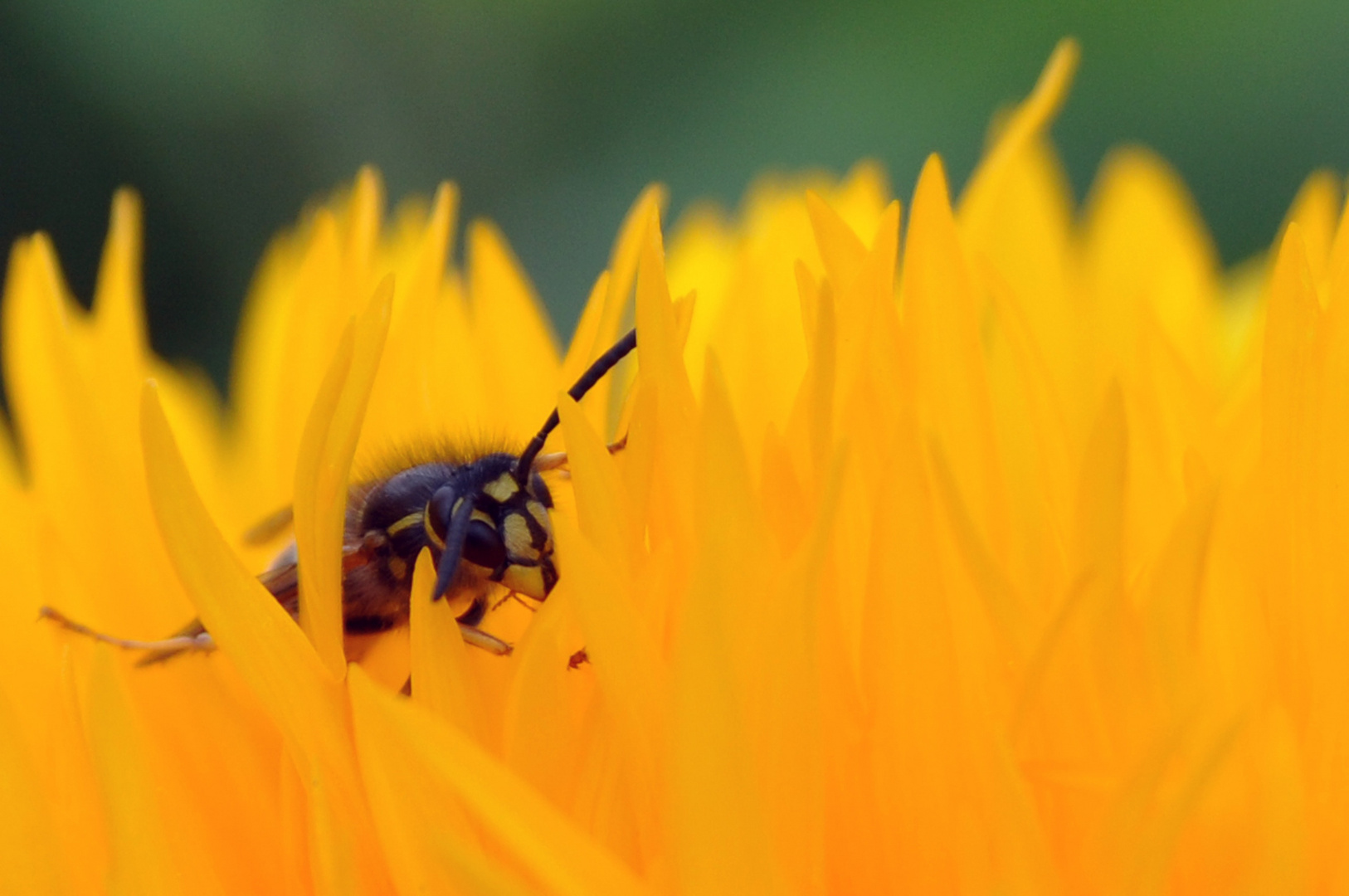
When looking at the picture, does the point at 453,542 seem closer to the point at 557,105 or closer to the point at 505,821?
the point at 505,821

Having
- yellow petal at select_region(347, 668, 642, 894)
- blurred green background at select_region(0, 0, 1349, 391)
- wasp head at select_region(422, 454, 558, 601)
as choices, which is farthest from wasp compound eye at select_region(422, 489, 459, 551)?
blurred green background at select_region(0, 0, 1349, 391)

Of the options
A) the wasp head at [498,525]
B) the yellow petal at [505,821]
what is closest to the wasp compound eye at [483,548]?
the wasp head at [498,525]

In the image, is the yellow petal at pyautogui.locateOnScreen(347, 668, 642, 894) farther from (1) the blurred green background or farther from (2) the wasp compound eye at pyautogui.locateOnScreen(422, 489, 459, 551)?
(1) the blurred green background

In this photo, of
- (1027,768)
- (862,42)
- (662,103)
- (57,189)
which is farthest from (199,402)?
(1027,768)

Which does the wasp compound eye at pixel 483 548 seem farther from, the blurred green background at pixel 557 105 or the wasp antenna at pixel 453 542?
the blurred green background at pixel 557 105

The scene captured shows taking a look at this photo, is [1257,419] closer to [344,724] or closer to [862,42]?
[344,724]
